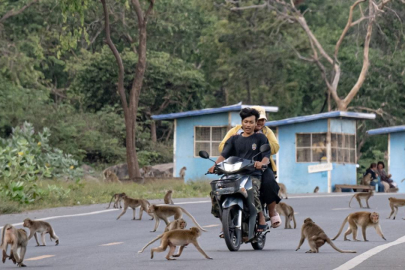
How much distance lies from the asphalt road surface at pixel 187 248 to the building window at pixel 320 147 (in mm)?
18966

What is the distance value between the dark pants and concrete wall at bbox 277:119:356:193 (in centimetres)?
2865

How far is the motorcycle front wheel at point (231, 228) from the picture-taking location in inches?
512

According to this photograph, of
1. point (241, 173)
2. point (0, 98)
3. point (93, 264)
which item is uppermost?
point (0, 98)

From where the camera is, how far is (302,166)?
43.0 metres

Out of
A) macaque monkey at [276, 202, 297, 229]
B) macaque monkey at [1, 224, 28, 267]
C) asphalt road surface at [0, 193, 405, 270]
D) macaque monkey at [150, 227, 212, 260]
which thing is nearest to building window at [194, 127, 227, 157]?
asphalt road surface at [0, 193, 405, 270]

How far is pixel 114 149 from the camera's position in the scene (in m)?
50.4

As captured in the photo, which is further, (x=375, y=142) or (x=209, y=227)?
(x=375, y=142)

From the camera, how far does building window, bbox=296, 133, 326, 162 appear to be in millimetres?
42562

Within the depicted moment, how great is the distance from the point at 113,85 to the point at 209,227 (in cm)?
3727

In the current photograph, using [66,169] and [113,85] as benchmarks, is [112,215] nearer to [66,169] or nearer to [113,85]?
[66,169]

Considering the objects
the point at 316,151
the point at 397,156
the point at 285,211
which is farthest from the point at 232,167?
the point at 397,156

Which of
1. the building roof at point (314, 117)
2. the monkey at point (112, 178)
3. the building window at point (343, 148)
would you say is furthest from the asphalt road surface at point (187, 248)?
the building window at point (343, 148)

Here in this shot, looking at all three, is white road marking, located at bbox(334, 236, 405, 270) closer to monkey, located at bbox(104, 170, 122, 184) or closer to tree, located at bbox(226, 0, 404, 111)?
monkey, located at bbox(104, 170, 122, 184)

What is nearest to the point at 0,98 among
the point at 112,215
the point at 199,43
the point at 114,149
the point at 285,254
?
the point at 114,149
